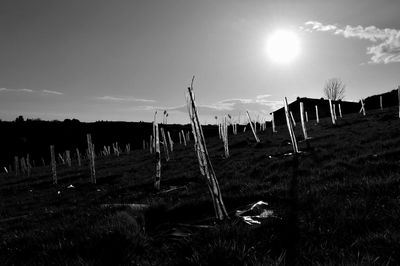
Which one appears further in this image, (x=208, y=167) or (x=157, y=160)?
(x=157, y=160)

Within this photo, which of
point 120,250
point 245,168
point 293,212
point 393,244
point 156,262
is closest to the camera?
point 393,244

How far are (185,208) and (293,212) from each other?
3.12 meters

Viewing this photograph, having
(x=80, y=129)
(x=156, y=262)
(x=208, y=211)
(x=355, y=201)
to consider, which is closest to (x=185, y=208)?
(x=208, y=211)

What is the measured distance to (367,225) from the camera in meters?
5.58

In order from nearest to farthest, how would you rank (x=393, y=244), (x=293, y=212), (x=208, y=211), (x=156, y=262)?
(x=393, y=244) < (x=156, y=262) < (x=293, y=212) < (x=208, y=211)

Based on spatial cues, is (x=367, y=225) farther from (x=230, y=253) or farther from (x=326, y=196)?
(x=230, y=253)

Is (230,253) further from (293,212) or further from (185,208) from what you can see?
(185,208)

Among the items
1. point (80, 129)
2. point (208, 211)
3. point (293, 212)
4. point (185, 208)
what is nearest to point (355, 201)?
point (293, 212)

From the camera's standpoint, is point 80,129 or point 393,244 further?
point 80,129

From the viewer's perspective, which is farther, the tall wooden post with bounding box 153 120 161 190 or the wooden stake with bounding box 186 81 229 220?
the tall wooden post with bounding box 153 120 161 190

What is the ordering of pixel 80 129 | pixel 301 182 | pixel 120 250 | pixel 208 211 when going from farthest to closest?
1. pixel 80 129
2. pixel 301 182
3. pixel 208 211
4. pixel 120 250

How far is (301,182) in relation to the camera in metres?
9.80

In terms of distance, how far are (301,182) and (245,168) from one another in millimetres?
6472

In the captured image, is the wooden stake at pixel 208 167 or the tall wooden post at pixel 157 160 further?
the tall wooden post at pixel 157 160
